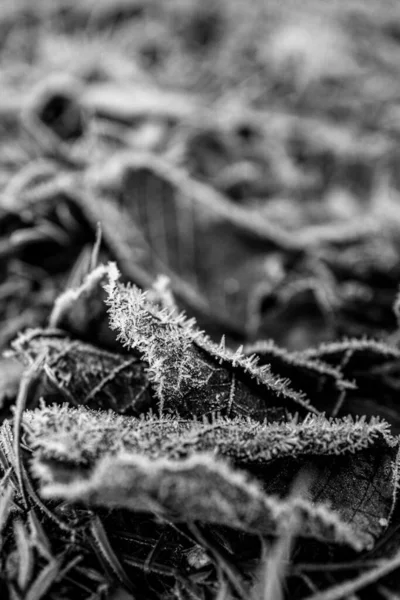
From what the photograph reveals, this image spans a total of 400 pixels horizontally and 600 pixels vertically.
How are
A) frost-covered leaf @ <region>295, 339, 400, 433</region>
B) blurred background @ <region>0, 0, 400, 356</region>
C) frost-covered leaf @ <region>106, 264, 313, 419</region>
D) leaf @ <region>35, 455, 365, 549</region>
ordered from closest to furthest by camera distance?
leaf @ <region>35, 455, 365, 549</region>
frost-covered leaf @ <region>106, 264, 313, 419</region>
frost-covered leaf @ <region>295, 339, 400, 433</region>
blurred background @ <region>0, 0, 400, 356</region>

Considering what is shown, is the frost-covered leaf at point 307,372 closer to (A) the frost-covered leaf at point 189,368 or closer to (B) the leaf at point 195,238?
(A) the frost-covered leaf at point 189,368

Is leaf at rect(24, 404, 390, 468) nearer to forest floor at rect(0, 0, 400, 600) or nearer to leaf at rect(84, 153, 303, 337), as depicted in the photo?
forest floor at rect(0, 0, 400, 600)

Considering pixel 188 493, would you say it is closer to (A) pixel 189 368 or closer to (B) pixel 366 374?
(A) pixel 189 368

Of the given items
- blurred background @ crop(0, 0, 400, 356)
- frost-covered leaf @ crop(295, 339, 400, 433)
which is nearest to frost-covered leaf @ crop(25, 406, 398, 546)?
frost-covered leaf @ crop(295, 339, 400, 433)

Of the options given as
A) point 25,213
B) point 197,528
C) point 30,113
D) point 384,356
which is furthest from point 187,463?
point 30,113

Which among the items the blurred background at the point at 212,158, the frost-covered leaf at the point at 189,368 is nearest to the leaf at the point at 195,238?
the blurred background at the point at 212,158

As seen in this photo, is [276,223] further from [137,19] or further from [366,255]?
[137,19]
